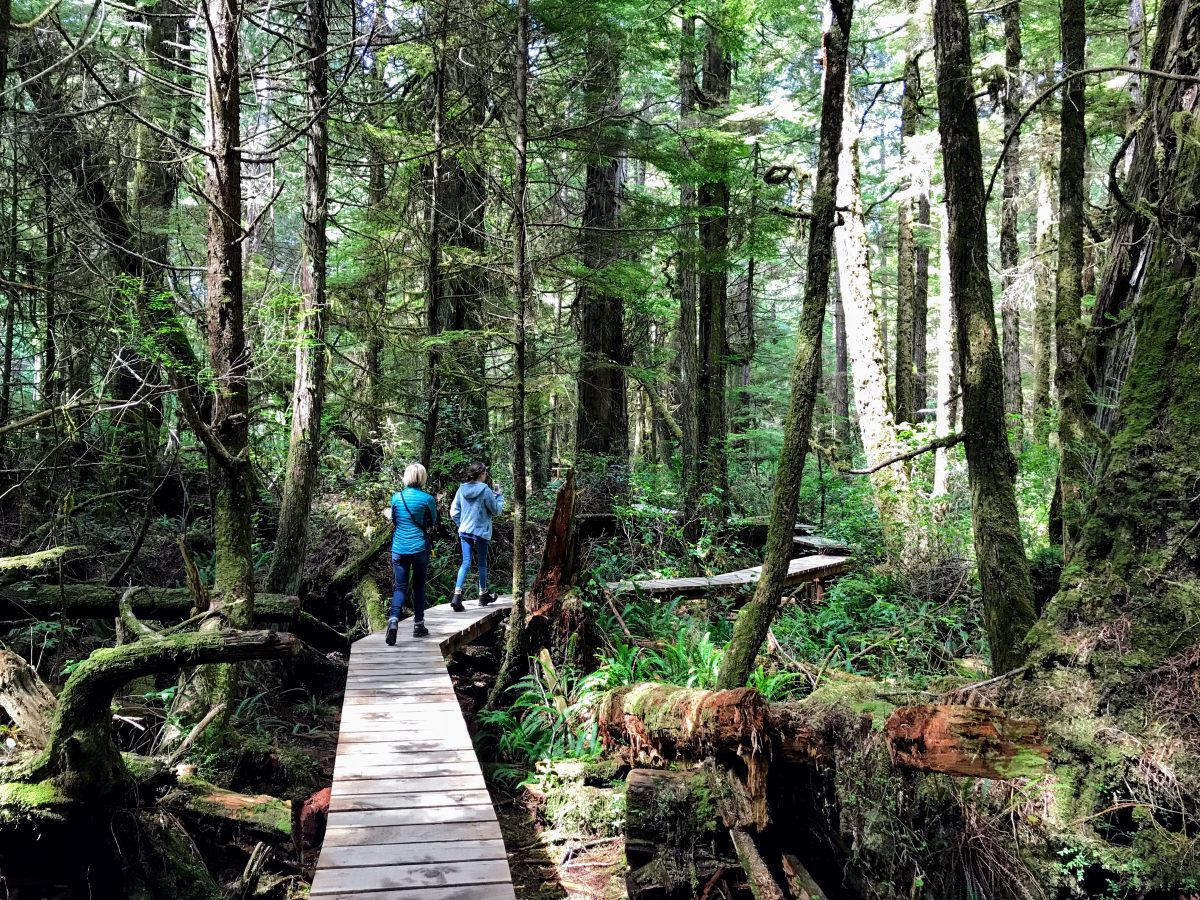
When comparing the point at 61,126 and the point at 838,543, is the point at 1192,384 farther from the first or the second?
the point at 61,126

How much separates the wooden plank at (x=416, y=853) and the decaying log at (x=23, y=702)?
8.34ft

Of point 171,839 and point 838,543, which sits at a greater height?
point 838,543

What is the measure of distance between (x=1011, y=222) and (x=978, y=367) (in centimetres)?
1216

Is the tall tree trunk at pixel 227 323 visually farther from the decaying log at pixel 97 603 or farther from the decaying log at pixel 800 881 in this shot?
the decaying log at pixel 800 881

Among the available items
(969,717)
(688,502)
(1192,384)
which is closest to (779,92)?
(688,502)

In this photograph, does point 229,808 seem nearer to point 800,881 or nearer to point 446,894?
point 446,894

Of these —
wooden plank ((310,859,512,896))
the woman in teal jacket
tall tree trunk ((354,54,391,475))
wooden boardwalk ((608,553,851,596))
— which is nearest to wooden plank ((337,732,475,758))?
wooden plank ((310,859,512,896))

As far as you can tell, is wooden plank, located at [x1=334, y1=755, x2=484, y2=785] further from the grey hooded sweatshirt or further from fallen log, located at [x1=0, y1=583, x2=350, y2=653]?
the grey hooded sweatshirt

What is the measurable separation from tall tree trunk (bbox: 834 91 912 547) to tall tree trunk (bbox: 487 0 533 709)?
586 centimetres

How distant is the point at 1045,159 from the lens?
17.2 meters

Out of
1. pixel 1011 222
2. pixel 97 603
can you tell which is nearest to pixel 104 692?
pixel 97 603

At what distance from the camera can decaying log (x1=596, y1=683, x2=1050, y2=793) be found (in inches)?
165

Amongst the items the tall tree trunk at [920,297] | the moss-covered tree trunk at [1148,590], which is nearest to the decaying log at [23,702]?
the moss-covered tree trunk at [1148,590]

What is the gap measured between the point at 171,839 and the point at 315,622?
15.2 ft
